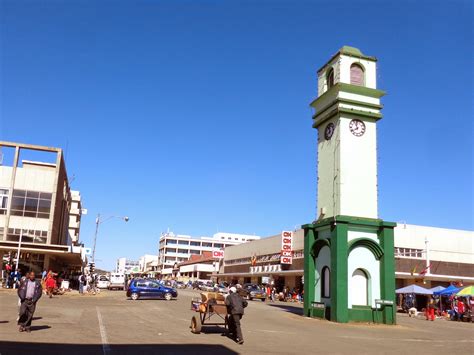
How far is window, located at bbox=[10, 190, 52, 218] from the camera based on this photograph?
5066cm

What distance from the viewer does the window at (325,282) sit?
2369 cm

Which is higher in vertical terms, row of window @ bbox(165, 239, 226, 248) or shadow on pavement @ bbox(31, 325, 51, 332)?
row of window @ bbox(165, 239, 226, 248)

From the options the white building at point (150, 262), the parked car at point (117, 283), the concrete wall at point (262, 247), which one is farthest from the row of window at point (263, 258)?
the white building at point (150, 262)

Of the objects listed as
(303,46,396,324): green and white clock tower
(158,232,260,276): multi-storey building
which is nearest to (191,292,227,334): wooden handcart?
(303,46,396,324): green and white clock tower

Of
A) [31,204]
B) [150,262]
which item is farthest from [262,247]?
[150,262]

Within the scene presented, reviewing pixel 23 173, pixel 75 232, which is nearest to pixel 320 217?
pixel 23 173

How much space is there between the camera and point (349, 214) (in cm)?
2372

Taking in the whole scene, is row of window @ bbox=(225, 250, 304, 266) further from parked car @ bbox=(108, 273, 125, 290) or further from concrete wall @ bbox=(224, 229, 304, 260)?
parked car @ bbox=(108, 273, 125, 290)

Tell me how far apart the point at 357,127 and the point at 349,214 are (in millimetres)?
4609

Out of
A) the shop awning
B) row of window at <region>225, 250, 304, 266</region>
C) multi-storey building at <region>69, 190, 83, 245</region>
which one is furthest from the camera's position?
multi-storey building at <region>69, 190, 83, 245</region>

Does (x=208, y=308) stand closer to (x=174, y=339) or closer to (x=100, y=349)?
(x=174, y=339)

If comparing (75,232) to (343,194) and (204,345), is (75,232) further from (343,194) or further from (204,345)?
(204,345)

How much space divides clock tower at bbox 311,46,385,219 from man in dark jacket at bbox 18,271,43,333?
582 inches

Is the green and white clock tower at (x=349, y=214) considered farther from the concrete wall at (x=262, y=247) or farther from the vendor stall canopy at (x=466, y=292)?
the concrete wall at (x=262, y=247)
